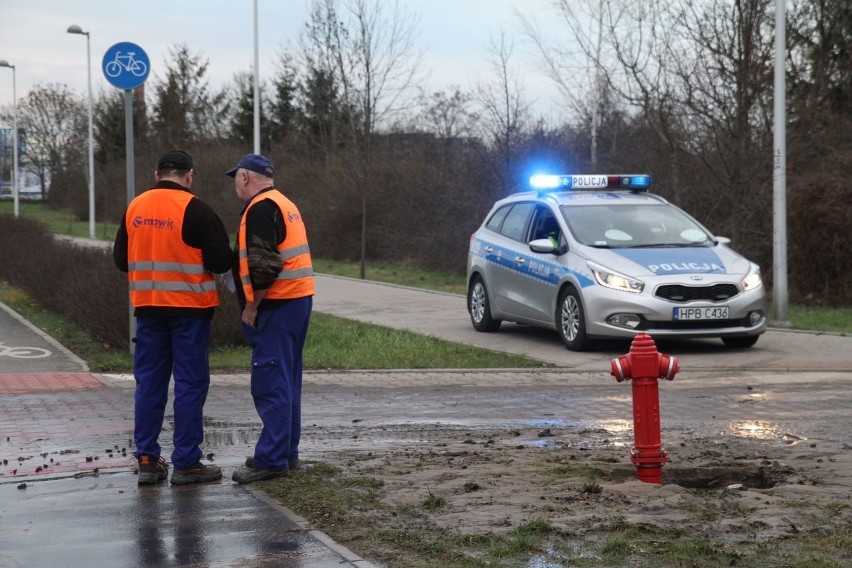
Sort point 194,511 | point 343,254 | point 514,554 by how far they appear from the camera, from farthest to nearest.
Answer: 1. point 343,254
2. point 194,511
3. point 514,554

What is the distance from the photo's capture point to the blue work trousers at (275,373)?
7.04m

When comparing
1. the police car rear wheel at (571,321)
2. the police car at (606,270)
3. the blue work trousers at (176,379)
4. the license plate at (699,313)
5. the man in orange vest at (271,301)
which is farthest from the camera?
the police car rear wheel at (571,321)

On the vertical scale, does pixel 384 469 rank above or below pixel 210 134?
below

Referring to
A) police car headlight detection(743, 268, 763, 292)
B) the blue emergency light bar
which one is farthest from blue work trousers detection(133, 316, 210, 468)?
the blue emergency light bar

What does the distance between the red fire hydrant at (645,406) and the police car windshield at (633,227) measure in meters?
7.68

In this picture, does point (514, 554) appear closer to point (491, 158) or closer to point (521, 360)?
point (521, 360)

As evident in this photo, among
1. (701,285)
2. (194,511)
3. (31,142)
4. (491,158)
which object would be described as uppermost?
(31,142)

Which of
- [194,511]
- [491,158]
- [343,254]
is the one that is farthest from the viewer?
[343,254]

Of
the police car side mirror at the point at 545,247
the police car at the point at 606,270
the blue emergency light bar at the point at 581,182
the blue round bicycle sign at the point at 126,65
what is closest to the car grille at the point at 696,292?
the police car at the point at 606,270

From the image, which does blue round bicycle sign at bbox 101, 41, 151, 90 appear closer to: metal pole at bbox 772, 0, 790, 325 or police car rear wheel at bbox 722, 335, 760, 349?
police car rear wheel at bbox 722, 335, 760, 349

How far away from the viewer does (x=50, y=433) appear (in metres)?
8.74

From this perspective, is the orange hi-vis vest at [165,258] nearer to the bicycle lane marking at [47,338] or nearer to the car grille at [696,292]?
the bicycle lane marking at [47,338]

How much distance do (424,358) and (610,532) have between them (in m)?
8.05

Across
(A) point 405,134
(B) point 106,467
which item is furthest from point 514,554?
(A) point 405,134
